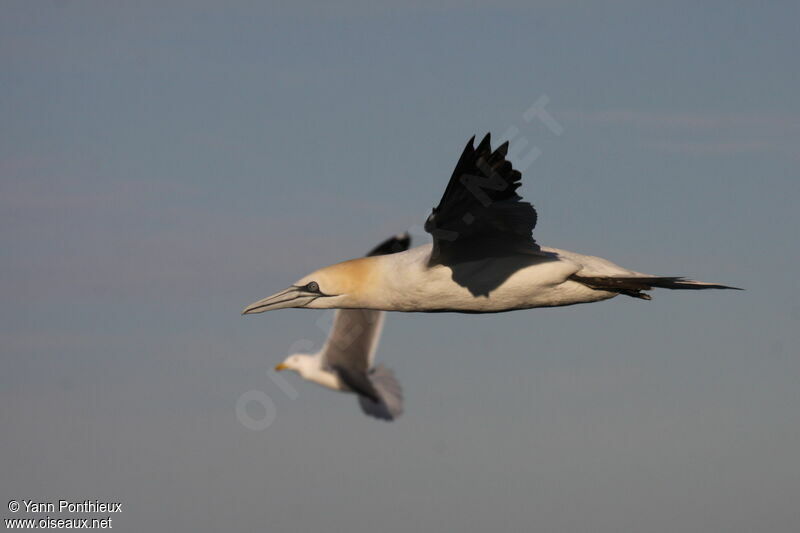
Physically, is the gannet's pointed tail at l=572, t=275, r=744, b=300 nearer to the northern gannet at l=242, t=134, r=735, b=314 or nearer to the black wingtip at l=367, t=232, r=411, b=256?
the northern gannet at l=242, t=134, r=735, b=314

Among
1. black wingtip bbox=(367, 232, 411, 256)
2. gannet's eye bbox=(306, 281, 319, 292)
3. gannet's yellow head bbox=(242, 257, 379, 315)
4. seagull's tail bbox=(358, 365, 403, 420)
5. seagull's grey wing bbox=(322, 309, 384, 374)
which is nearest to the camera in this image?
gannet's yellow head bbox=(242, 257, 379, 315)

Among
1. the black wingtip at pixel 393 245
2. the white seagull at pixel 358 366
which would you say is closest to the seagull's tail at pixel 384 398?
the white seagull at pixel 358 366

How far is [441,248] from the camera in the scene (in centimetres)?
1353

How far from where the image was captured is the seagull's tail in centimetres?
2900

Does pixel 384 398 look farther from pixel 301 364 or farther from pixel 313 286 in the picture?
pixel 313 286

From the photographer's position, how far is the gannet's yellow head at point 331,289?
1417cm

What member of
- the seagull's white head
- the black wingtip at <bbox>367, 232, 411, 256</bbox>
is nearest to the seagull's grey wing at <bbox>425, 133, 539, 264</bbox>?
the black wingtip at <bbox>367, 232, 411, 256</bbox>

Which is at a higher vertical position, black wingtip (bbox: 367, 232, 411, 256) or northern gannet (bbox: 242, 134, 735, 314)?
black wingtip (bbox: 367, 232, 411, 256)

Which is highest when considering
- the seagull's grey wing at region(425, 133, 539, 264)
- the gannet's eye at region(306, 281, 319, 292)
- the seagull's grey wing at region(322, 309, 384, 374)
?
the seagull's grey wing at region(425, 133, 539, 264)

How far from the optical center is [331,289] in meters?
14.3

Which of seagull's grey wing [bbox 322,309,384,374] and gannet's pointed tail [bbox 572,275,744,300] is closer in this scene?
gannet's pointed tail [bbox 572,275,744,300]

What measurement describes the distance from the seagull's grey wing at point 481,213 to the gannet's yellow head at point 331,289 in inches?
37.2

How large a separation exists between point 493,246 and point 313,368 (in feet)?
52.8

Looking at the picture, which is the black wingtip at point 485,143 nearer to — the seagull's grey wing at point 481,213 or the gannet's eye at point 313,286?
the seagull's grey wing at point 481,213
